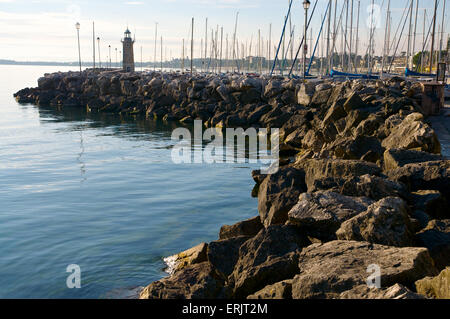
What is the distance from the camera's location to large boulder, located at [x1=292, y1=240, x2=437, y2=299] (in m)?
4.75

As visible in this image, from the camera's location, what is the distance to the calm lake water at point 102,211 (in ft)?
26.9

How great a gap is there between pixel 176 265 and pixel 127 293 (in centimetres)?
117

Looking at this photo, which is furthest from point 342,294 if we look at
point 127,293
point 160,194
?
point 160,194

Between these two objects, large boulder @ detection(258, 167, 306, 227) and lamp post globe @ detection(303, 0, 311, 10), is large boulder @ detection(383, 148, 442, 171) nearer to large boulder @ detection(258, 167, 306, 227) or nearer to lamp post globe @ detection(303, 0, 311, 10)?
large boulder @ detection(258, 167, 306, 227)

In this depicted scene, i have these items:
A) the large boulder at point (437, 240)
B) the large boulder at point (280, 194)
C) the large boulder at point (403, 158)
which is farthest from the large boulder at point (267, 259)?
the large boulder at point (403, 158)

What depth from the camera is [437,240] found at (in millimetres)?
5953

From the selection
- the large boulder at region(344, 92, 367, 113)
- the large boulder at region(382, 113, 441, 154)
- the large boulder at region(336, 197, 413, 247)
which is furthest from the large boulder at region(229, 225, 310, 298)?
the large boulder at region(344, 92, 367, 113)

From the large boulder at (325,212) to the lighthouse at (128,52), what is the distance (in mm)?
61428

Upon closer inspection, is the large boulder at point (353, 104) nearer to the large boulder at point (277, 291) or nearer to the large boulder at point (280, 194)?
the large boulder at point (280, 194)

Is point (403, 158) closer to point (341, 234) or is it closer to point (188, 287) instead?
point (341, 234)

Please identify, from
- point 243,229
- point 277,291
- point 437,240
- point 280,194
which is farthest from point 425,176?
point 277,291

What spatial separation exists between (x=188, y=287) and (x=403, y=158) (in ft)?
17.4

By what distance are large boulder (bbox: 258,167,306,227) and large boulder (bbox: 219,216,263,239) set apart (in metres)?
0.20

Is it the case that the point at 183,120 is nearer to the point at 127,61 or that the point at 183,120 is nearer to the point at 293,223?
the point at 293,223
